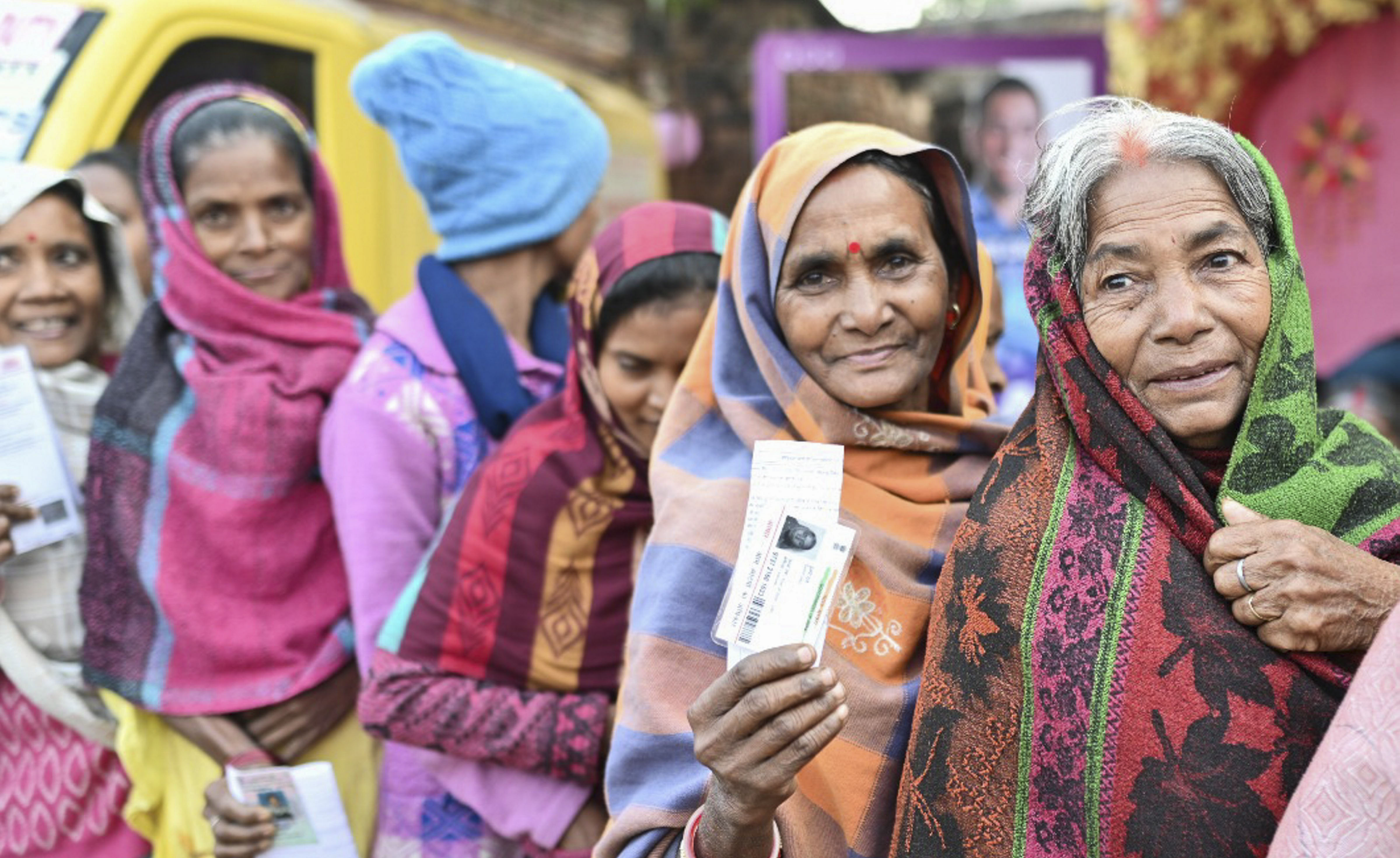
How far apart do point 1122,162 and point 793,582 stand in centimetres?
79

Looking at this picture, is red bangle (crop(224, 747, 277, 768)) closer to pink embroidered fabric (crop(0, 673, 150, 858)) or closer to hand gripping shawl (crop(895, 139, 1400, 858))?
pink embroidered fabric (crop(0, 673, 150, 858))

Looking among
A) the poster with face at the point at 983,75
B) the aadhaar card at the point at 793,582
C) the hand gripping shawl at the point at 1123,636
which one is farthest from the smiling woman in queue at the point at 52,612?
the poster with face at the point at 983,75

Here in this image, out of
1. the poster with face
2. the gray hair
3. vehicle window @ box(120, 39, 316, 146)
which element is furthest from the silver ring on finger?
the poster with face

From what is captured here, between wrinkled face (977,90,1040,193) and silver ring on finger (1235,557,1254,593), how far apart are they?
14.3 feet

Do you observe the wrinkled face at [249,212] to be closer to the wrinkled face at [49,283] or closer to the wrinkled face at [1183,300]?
the wrinkled face at [49,283]

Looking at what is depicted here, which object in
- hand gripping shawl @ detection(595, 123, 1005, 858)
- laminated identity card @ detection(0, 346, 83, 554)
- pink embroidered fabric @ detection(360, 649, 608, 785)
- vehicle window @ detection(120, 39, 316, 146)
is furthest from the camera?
vehicle window @ detection(120, 39, 316, 146)

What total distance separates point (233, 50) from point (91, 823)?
9.05 feet

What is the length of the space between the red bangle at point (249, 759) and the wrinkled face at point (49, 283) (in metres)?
0.98

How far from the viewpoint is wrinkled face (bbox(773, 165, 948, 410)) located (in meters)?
1.99

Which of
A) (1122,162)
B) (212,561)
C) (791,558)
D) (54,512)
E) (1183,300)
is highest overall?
(1122,162)

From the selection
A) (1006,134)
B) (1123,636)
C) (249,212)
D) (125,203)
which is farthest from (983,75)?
(1123,636)

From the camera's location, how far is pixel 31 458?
100 inches

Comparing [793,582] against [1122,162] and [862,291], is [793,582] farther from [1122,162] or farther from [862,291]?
[1122,162]

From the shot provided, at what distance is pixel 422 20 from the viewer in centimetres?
686
